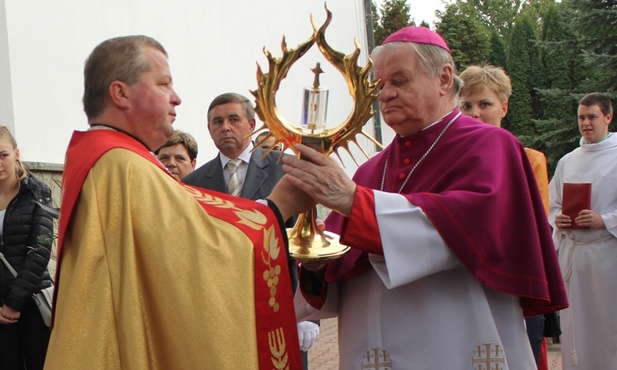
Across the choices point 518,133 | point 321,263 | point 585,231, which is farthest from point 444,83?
point 518,133

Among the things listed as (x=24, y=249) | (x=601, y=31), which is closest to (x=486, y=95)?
(x=24, y=249)

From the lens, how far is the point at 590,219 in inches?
275

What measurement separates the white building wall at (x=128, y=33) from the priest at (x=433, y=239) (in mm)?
654

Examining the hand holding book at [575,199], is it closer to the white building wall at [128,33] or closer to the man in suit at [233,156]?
the man in suit at [233,156]

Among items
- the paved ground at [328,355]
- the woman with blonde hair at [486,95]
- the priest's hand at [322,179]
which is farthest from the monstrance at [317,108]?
the paved ground at [328,355]

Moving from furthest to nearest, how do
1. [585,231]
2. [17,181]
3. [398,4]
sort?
[398,4], [585,231], [17,181]

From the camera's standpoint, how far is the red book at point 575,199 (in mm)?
6980

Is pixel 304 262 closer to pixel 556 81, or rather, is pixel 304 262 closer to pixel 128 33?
pixel 128 33

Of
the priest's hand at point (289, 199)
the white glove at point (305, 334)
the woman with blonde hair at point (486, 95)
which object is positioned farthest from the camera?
the woman with blonde hair at point (486, 95)

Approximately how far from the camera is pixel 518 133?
88.3 ft

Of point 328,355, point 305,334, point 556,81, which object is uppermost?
point 556,81

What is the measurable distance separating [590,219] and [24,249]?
14.1 feet

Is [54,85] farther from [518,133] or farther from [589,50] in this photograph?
[518,133]

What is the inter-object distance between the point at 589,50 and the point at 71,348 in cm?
1796
